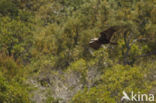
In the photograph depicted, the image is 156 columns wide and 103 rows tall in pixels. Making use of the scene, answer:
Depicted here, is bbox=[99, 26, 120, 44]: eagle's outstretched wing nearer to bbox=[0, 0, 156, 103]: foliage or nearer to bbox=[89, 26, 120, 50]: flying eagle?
bbox=[89, 26, 120, 50]: flying eagle

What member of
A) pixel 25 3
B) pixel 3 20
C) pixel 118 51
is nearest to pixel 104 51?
pixel 118 51

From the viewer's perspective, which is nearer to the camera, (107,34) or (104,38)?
(107,34)

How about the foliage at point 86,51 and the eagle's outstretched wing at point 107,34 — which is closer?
the foliage at point 86,51

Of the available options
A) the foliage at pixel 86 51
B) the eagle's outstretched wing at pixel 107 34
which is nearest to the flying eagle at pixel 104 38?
the eagle's outstretched wing at pixel 107 34

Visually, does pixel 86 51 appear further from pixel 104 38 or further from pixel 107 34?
pixel 107 34

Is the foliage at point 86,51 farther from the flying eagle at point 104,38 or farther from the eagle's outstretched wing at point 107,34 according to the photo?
the eagle's outstretched wing at point 107,34

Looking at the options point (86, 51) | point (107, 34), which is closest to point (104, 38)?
point (107, 34)

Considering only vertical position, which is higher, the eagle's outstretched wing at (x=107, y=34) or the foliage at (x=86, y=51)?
the eagle's outstretched wing at (x=107, y=34)

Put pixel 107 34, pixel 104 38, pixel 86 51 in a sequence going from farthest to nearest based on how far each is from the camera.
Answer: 1. pixel 86 51
2. pixel 104 38
3. pixel 107 34

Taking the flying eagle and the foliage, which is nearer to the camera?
the foliage

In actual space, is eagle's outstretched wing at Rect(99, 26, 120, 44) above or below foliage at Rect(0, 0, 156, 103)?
above

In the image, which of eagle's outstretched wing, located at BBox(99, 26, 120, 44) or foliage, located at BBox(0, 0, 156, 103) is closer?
foliage, located at BBox(0, 0, 156, 103)

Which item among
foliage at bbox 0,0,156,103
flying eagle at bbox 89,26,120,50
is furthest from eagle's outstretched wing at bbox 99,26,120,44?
foliage at bbox 0,0,156,103

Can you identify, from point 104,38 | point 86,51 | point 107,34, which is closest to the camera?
point 107,34
